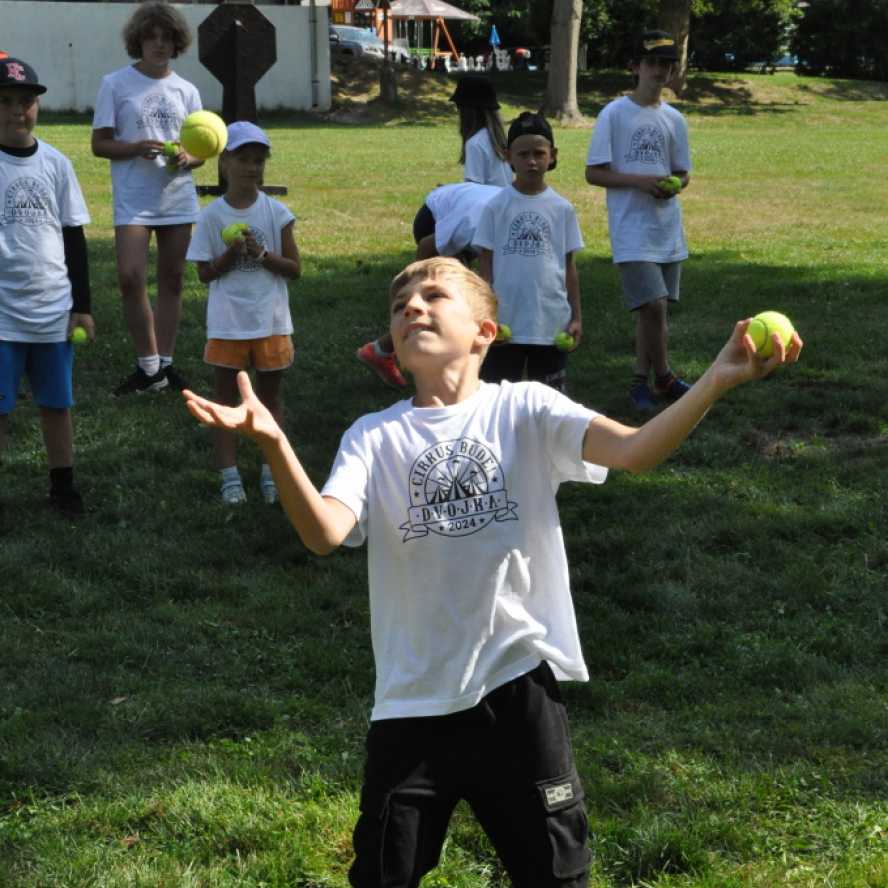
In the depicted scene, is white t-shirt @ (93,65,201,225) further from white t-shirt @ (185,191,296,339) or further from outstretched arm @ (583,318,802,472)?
outstretched arm @ (583,318,802,472)

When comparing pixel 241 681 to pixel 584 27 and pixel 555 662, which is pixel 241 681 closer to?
pixel 555 662

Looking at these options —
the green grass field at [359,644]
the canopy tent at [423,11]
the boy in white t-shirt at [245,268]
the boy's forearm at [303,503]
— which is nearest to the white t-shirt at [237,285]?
the boy in white t-shirt at [245,268]

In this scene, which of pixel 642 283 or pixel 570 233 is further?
pixel 642 283

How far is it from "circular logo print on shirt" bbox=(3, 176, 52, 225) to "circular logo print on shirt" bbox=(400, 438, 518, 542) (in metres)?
3.56

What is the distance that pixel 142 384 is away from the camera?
25.3 ft

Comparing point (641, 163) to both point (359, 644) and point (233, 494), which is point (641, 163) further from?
point (359, 644)

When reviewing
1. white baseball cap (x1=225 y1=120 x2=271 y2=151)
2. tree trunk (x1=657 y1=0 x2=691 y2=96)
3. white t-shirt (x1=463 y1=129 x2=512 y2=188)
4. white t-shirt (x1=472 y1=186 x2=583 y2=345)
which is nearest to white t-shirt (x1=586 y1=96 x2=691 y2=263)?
white t-shirt (x1=463 y1=129 x2=512 y2=188)

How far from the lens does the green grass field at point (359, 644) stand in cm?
345

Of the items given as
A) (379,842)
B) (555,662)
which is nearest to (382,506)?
(555,662)

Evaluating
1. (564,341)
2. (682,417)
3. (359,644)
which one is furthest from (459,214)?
(682,417)

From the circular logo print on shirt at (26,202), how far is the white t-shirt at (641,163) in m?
3.02

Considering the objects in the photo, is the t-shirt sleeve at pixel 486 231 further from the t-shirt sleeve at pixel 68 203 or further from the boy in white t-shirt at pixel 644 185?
the t-shirt sleeve at pixel 68 203

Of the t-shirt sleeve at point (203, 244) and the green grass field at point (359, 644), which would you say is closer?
the green grass field at point (359, 644)

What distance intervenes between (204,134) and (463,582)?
15.1ft
